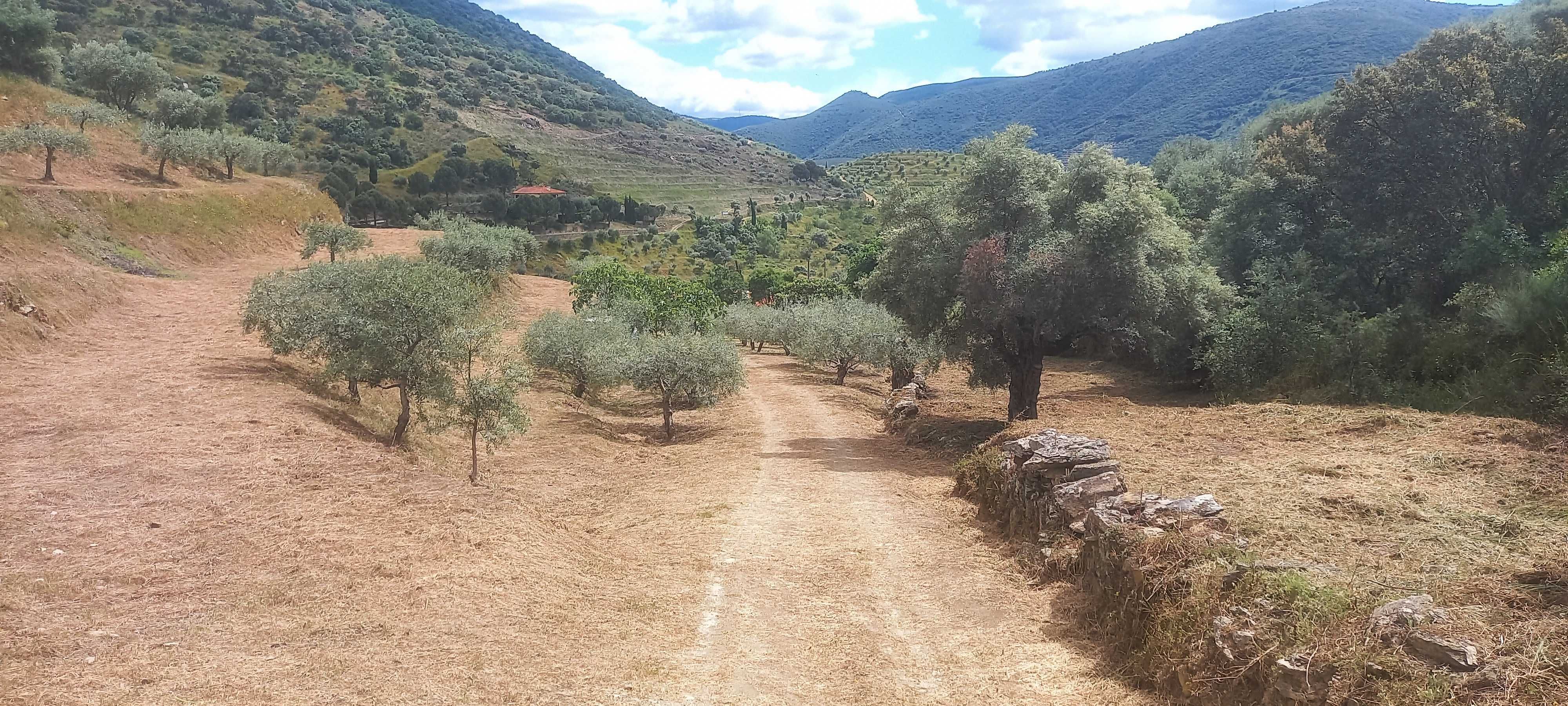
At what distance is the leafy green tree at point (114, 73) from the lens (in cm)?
4541

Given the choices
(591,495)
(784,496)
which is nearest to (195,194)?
(591,495)

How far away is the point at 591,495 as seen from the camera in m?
15.9

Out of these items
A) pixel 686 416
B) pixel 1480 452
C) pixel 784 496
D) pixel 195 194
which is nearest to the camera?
pixel 1480 452

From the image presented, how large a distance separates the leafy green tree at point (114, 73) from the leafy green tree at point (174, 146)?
1075cm

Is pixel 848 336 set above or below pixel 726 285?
below

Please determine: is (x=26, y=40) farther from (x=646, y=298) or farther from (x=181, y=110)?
(x=646, y=298)

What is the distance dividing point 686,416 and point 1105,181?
14.4 metres

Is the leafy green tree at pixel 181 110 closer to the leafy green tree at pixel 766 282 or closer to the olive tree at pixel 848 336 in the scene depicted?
the olive tree at pixel 848 336

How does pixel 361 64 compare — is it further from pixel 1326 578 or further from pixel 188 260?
pixel 1326 578

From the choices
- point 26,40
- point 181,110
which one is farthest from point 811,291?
point 26,40

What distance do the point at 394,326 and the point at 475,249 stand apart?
21625 mm

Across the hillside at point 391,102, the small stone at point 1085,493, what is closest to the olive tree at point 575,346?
the small stone at point 1085,493

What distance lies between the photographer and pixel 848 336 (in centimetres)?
3284

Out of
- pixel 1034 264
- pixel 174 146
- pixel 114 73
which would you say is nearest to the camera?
pixel 1034 264
